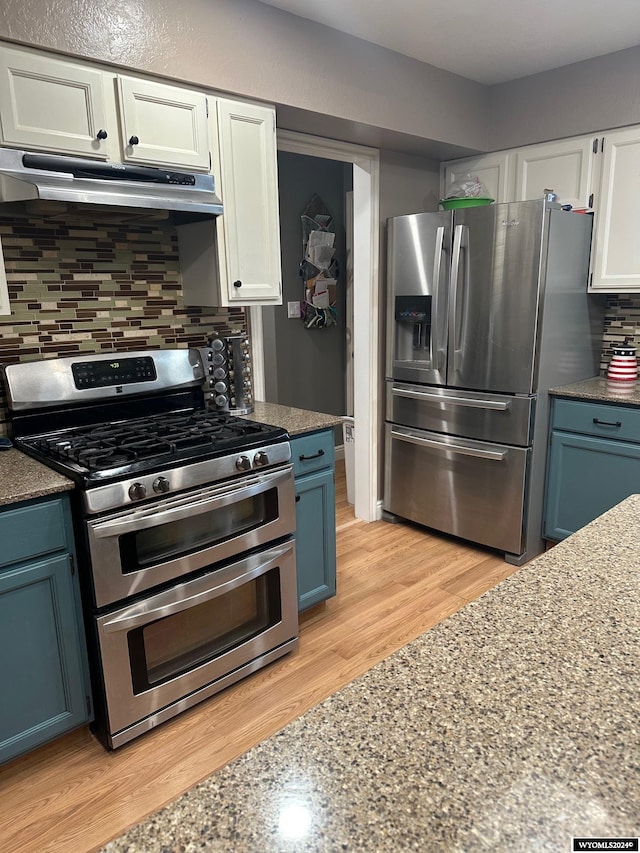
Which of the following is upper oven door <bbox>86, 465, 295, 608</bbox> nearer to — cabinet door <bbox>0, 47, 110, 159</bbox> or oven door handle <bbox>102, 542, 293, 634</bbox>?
oven door handle <bbox>102, 542, 293, 634</bbox>

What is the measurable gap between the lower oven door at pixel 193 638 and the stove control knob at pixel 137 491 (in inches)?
13.3

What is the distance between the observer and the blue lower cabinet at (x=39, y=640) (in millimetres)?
1651

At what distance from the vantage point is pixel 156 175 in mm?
1992

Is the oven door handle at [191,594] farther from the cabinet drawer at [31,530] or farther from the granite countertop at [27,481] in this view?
the granite countertop at [27,481]

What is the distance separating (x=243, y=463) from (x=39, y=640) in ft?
2.60

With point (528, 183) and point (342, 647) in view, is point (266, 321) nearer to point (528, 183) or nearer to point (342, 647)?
point (528, 183)

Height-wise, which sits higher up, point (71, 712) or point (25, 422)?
point (25, 422)

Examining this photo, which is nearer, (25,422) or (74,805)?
(74,805)

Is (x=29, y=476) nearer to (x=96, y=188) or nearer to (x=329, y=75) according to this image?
(x=96, y=188)

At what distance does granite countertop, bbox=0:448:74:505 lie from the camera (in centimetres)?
161

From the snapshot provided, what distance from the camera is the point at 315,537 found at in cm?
247

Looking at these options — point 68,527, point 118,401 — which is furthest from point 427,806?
point 118,401

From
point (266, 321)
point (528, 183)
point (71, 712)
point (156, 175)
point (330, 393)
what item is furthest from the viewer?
point (330, 393)

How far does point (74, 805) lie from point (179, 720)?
0.40 m
